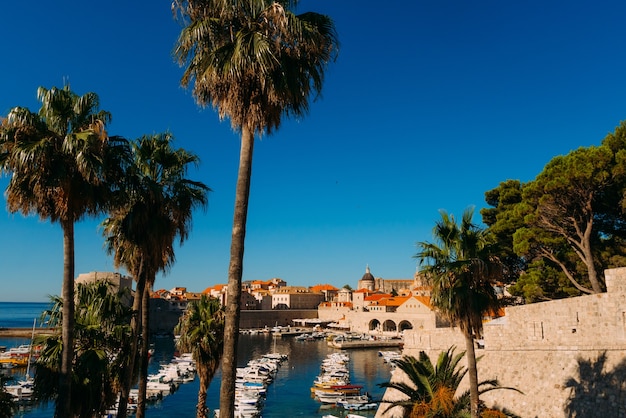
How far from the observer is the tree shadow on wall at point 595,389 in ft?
45.4

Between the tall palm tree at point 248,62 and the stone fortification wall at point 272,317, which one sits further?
the stone fortification wall at point 272,317

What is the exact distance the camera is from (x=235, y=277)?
859 cm

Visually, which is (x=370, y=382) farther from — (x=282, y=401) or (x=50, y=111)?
(x=50, y=111)

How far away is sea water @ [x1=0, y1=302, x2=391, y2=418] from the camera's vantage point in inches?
1684

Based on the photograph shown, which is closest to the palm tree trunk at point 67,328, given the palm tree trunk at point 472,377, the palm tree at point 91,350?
the palm tree at point 91,350

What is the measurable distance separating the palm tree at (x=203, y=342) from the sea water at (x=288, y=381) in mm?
6114

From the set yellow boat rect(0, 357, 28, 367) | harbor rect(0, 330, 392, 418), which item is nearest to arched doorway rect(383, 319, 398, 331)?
harbor rect(0, 330, 392, 418)

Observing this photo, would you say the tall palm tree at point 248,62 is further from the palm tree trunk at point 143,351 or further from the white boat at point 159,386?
the white boat at point 159,386

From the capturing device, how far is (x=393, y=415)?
65.8 feet

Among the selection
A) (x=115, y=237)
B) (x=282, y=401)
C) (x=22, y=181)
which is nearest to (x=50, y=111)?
(x=22, y=181)

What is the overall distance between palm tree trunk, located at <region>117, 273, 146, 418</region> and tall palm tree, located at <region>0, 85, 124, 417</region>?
2.24 m

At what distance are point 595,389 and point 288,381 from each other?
4872cm

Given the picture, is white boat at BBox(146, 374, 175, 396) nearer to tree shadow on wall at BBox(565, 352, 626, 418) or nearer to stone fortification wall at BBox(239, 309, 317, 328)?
tree shadow on wall at BBox(565, 352, 626, 418)

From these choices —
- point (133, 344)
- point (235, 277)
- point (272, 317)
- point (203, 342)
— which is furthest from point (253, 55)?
point (272, 317)
